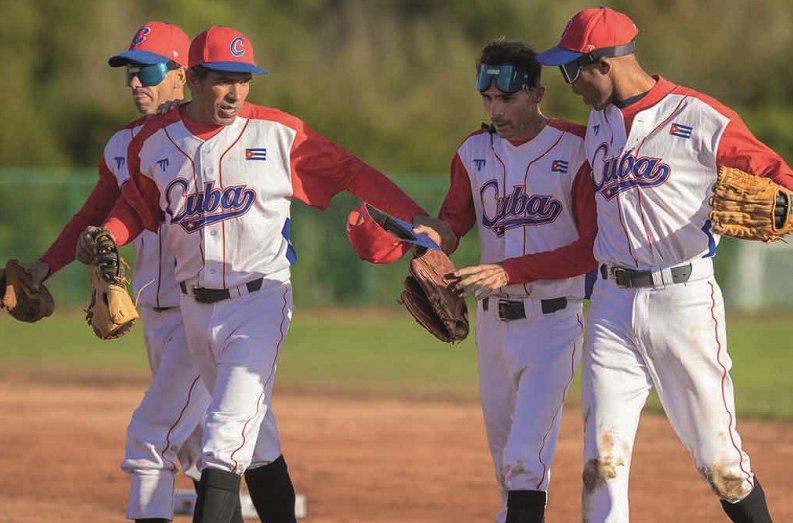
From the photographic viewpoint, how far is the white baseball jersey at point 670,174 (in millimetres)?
5664

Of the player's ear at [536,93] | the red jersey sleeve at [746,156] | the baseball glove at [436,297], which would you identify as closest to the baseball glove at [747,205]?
the red jersey sleeve at [746,156]

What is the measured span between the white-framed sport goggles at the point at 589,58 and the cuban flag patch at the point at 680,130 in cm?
36

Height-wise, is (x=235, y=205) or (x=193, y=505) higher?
(x=235, y=205)

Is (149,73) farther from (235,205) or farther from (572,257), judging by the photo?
(572,257)

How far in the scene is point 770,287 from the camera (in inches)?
891

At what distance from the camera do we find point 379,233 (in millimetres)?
5984

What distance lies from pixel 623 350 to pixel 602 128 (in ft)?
2.93

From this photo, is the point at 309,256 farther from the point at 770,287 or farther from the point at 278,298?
the point at 278,298

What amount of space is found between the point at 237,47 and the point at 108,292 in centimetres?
115

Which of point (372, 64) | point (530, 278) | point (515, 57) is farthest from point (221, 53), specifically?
point (372, 64)

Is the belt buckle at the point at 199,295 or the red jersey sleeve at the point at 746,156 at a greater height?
the red jersey sleeve at the point at 746,156

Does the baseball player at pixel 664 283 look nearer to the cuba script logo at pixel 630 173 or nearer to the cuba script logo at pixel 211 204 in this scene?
the cuba script logo at pixel 630 173

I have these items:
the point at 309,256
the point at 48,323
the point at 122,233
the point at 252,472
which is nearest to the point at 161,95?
the point at 122,233

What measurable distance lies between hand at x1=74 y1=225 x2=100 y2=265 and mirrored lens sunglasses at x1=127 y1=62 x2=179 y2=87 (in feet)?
3.19
